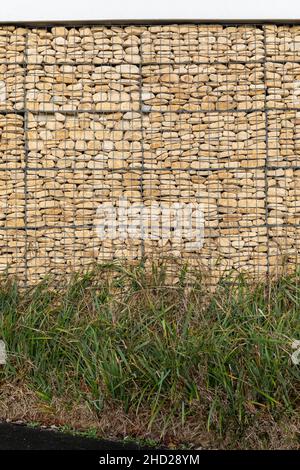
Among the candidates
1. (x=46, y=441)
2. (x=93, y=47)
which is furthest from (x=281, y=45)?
(x=46, y=441)

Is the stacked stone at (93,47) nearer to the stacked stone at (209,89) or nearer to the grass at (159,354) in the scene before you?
the stacked stone at (209,89)

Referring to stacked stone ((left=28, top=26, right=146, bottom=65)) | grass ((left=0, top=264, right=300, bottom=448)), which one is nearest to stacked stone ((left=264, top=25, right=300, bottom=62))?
stacked stone ((left=28, top=26, right=146, bottom=65))

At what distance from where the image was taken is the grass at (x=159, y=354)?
4.73m

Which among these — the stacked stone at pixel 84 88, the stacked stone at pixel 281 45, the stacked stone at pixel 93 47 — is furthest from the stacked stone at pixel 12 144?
the stacked stone at pixel 281 45

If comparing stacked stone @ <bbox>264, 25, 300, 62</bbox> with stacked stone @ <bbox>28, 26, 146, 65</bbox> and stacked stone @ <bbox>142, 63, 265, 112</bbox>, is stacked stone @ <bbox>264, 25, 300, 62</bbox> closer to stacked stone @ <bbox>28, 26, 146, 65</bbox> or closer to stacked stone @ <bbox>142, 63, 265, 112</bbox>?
stacked stone @ <bbox>142, 63, 265, 112</bbox>

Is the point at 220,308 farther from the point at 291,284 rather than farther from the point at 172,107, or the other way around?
the point at 172,107

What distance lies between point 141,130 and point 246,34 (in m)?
1.45

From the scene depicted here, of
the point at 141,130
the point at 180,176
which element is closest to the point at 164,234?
the point at 180,176

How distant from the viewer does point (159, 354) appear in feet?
16.6

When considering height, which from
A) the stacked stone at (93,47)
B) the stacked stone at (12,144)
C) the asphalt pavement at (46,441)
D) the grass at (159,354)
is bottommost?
the asphalt pavement at (46,441)

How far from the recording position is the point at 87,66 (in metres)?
6.64

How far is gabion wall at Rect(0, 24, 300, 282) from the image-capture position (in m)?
6.52

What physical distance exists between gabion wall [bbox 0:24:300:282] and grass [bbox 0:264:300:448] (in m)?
0.64

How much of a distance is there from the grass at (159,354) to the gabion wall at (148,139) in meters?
0.64
